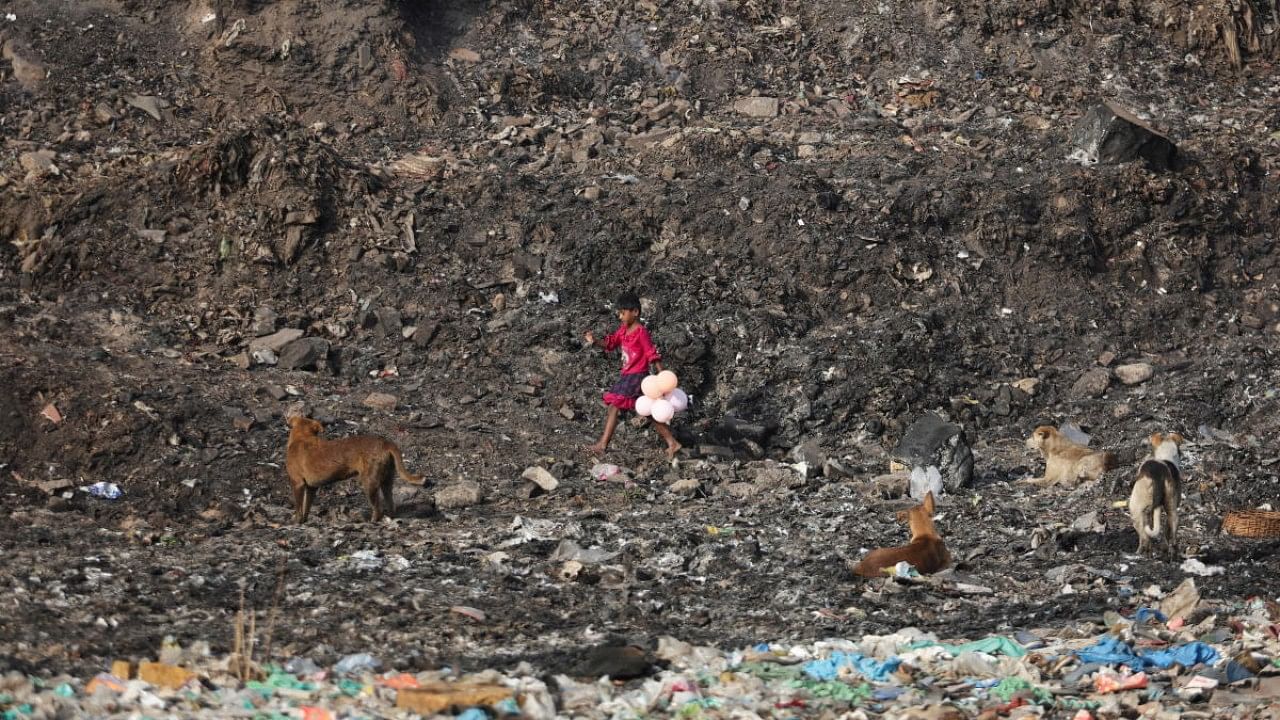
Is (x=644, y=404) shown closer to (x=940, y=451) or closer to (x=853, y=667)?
(x=940, y=451)

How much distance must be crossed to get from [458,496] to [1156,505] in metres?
4.64

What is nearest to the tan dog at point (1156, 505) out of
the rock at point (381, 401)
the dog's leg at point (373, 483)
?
the dog's leg at point (373, 483)

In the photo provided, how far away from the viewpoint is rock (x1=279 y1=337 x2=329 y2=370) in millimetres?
12398

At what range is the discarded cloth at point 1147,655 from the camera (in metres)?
7.03

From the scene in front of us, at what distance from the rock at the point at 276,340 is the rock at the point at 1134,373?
23.8 ft

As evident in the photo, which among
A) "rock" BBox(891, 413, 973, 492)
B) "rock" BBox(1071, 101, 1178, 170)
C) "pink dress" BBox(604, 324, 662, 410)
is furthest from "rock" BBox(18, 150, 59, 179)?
"rock" BBox(1071, 101, 1178, 170)

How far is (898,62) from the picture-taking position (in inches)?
686

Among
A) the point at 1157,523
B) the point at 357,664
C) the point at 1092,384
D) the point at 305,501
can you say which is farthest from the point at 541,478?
the point at 1092,384

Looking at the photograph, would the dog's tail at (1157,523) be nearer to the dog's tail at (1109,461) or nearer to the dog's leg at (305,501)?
the dog's tail at (1109,461)

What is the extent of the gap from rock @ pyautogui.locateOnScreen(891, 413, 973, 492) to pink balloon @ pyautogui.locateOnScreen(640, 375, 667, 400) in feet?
6.57

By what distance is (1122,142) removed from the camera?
1501 centimetres

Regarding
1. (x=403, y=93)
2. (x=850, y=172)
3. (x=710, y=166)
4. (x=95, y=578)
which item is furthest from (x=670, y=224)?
(x=95, y=578)

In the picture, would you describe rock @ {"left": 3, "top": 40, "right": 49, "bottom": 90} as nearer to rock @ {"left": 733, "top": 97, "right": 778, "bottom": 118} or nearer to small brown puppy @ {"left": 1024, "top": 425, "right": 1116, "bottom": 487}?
rock @ {"left": 733, "top": 97, "right": 778, "bottom": 118}

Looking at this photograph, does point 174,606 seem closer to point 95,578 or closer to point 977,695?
point 95,578
